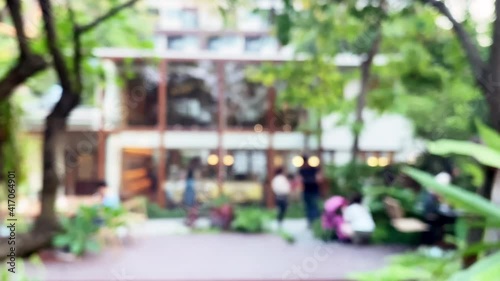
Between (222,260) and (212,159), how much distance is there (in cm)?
57

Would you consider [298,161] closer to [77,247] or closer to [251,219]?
[251,219]

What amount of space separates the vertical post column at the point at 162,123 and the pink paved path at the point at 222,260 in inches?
11.7

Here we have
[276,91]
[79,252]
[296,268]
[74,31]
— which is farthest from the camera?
[276,91]

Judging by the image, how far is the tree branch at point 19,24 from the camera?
1173 millimetres

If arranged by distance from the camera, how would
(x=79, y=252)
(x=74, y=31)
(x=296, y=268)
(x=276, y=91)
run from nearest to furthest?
(x=74, y=31) < (x=79, y=252) < (x=296, y=268) < (x=276, y=91)

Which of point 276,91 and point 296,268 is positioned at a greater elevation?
point 276,91

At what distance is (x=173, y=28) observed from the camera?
2363 mm

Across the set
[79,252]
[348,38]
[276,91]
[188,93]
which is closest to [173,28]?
[188,93]

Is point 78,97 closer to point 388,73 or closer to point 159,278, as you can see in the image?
point 159,278

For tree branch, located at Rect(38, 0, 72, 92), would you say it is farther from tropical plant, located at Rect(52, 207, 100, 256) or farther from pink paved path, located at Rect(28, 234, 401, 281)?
pink paved path, located at Rect(28, 234, 401, 281)

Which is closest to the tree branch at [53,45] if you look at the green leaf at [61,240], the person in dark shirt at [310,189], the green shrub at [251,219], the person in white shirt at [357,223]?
the green leaf at [61,240]

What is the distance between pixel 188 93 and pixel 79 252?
1024 mm

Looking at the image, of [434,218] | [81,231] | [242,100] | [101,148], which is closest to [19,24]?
[101,148]

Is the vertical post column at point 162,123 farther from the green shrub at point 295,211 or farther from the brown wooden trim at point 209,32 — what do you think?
the green shrub at point 295,211
